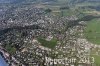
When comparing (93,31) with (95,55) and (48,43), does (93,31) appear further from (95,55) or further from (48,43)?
(95,55)

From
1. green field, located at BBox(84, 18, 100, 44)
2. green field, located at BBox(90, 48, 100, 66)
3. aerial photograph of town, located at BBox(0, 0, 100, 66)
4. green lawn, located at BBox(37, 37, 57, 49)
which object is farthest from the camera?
green field, located at BBox(84, 18, 100, 44)

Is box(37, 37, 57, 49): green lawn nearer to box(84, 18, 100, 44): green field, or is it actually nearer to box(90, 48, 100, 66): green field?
box(84, 18, 100, 44): green field

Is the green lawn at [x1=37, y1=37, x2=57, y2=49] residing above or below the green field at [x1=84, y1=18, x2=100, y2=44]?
above

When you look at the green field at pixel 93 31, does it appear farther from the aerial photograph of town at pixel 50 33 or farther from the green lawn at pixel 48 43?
the green lawn at pixel 48 43

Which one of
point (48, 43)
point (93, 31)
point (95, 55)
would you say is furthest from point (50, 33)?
point (95, 55)

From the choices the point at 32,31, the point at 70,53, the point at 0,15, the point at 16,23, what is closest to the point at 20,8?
the point at 0,15

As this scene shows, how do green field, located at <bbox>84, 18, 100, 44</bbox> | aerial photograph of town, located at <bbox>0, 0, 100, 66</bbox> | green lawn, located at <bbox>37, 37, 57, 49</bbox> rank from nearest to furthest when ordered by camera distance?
aerial photograph of town, located at <bbox>0, 0, 100, 66</bbox> → green lawn, located at <bbox>37, 37, 57, 49</bbox> → green field, located at <bbox>84, 18, 100, 44</bbox>

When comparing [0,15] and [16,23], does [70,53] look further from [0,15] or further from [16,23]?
[0,15]

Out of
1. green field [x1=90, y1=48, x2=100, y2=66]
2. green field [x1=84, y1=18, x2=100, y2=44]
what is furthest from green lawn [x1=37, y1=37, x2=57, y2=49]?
green field [x1=90, y1=48, x2=100, y2=66]
